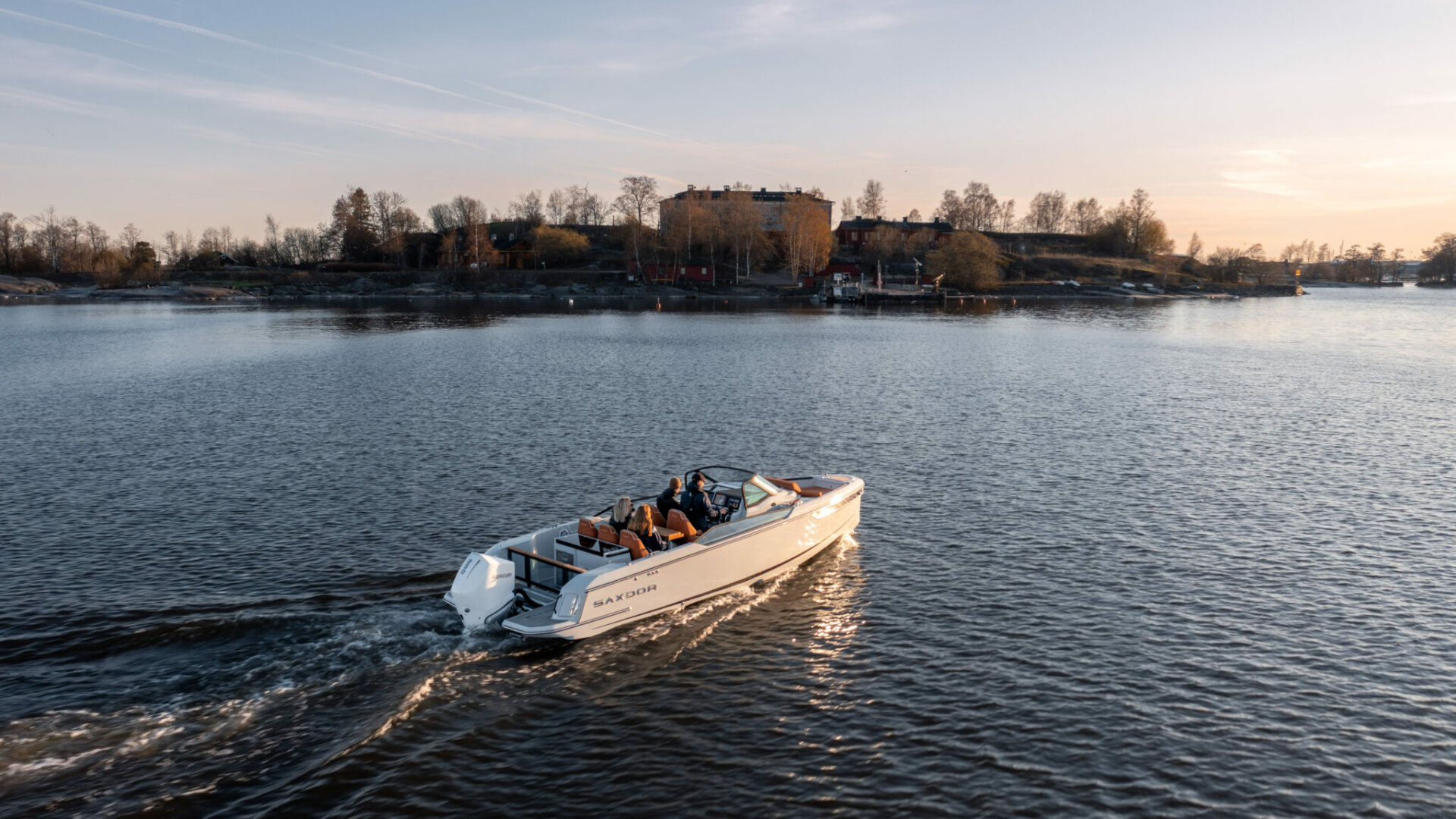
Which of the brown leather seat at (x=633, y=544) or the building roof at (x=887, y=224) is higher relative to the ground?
the building roof at (x=887, y=224)

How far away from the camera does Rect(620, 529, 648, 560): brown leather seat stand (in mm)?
15008

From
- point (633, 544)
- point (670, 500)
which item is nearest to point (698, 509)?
point (670, 500)

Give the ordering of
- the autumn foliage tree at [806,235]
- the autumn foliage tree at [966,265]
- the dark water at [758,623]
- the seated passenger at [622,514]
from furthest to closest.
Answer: the autumn foliage tree at [966,265] < the autumn foliage tree at [806,235] < the seated passenger at [622,514] < the dark water at [758,623]

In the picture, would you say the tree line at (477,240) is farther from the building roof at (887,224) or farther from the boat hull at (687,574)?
the boat hull at (687,574)

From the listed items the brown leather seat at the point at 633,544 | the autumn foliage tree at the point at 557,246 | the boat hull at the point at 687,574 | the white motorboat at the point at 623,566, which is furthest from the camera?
the autumn foliage tree at the point at 557,246

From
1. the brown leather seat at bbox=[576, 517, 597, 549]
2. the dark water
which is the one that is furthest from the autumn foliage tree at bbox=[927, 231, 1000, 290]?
the brown leather seat at bbox=[576, 517, 597, 549]

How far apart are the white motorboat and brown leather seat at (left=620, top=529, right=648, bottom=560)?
16mm

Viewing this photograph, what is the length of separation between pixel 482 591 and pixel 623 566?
7.79 feet

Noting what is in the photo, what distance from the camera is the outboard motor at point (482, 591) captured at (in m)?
14.3

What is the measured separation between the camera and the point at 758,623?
16016mm

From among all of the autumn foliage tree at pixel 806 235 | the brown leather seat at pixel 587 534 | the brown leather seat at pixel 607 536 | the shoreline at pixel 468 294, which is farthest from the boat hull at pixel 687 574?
the autumn foliage tree at pixel 806 235

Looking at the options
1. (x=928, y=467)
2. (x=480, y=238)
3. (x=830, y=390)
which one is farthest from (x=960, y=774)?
(x=480, y=238)

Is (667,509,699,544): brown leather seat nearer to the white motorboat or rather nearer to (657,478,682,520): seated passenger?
the white motorboat

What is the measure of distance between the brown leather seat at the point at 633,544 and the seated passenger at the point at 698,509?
1817 mm
